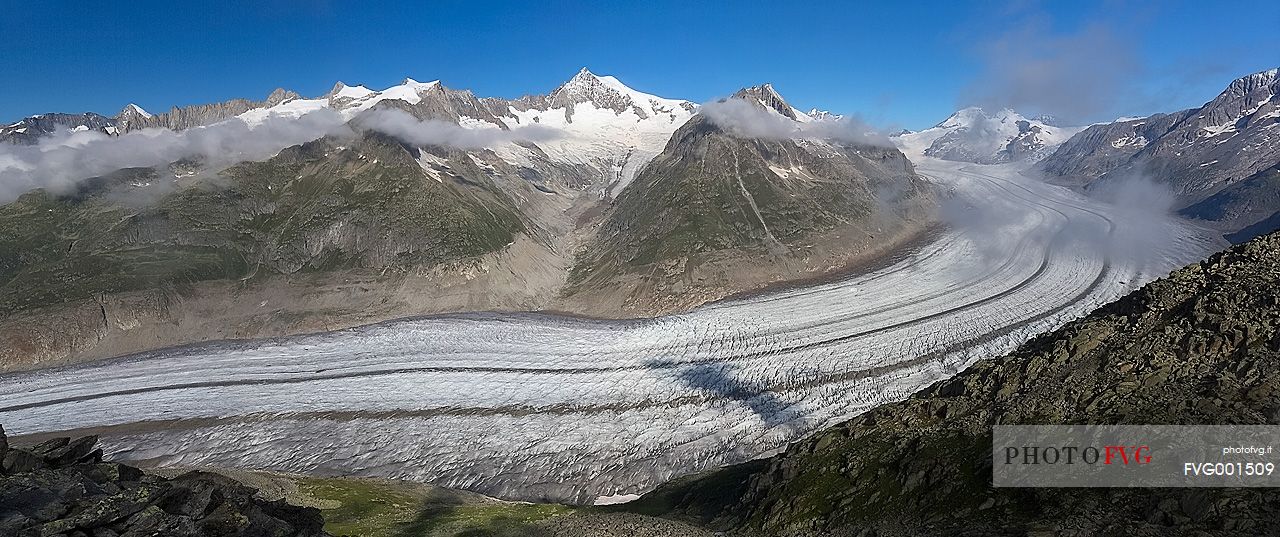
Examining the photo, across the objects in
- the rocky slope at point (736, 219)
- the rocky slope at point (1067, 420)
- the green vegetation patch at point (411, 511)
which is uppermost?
the rocky slope at point (736, 219)

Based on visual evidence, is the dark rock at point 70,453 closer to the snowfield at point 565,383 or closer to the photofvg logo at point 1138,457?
the snowfield at point 565,383

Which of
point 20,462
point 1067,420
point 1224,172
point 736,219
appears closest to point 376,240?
point 736,219

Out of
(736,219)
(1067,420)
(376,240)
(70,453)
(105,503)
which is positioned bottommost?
(1067,420)

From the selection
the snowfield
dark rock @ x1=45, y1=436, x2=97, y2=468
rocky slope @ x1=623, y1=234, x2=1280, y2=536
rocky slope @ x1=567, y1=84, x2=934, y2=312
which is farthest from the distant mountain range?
dark rock @ x1=45, y1=436, x2=97, y2=468

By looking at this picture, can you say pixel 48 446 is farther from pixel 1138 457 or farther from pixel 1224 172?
pixel 1224 172

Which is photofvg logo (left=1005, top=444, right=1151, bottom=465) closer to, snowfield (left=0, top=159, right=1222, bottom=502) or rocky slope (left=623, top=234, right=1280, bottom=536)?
rocky slope (left=623, top=234, right=1280, bottom=536)

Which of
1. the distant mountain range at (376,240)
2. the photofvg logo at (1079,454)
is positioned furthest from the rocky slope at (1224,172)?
the photofvg logo at (1079,454)
